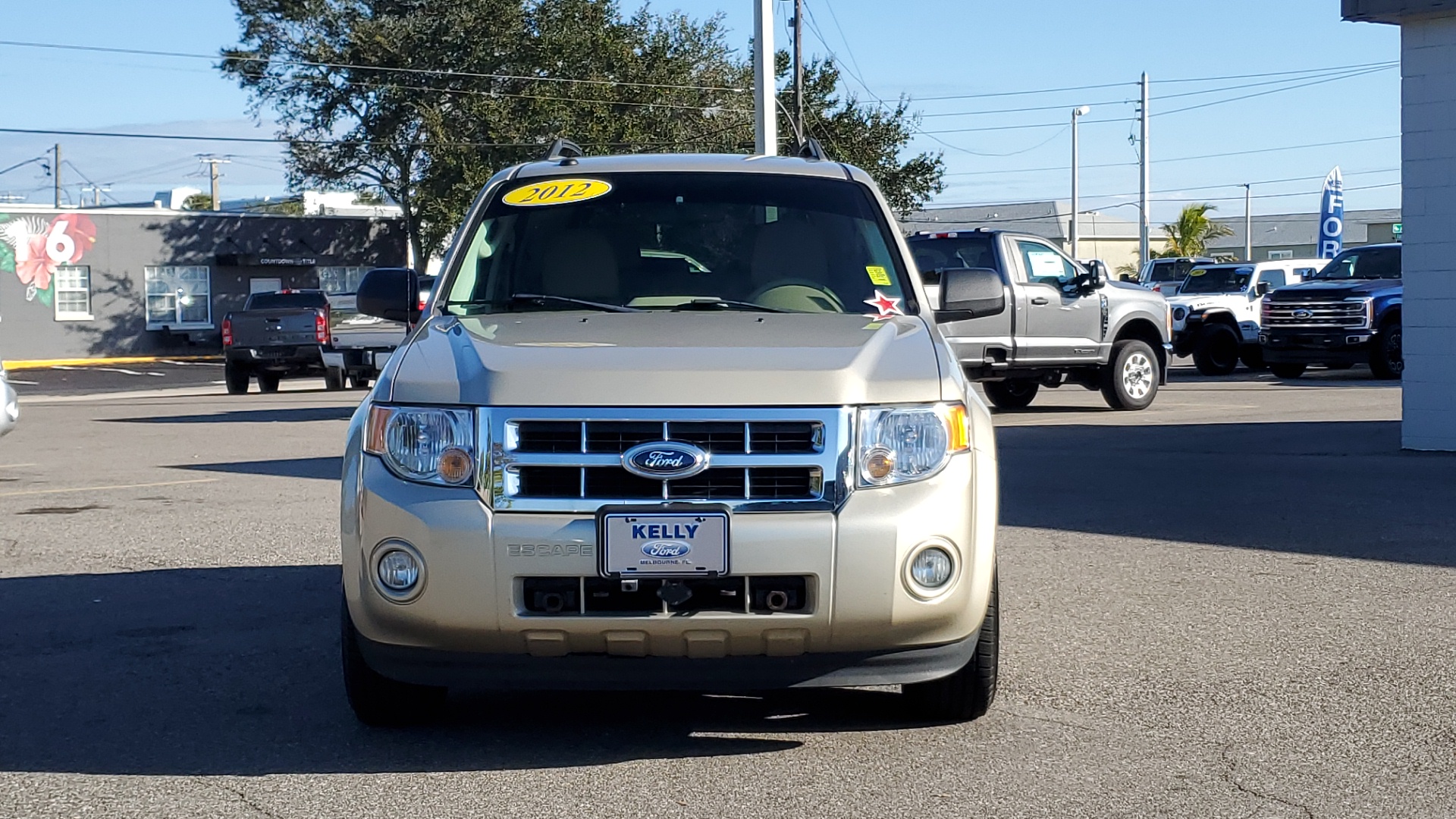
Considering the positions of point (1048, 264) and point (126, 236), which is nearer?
point (1048, 264)

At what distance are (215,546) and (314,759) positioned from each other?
14.5ft

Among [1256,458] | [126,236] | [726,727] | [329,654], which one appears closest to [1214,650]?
[726,727]

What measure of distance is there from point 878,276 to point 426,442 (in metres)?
1.94

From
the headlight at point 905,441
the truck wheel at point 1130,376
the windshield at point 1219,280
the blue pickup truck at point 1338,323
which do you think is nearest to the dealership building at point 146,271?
the windshield at point 1219,280

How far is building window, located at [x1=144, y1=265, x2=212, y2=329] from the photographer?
48.7 m

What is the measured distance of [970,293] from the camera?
5.89 metres

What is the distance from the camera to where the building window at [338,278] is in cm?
5203

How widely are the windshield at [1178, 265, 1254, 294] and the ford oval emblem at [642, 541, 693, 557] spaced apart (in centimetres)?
2585

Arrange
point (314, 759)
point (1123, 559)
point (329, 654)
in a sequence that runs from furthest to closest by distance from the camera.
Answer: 1. point (1123, 559)
2. point (329, 654)
3. point (314, 759)

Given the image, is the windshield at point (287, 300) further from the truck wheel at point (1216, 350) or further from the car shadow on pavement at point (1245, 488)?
the car shadow on pavement at point (1245, 488)

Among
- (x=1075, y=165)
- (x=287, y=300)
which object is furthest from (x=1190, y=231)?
(x=287, y=300)

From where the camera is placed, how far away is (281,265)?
50719mm

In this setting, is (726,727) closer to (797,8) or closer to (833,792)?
(833,792)

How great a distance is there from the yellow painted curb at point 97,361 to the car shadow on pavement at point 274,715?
40.8 m
